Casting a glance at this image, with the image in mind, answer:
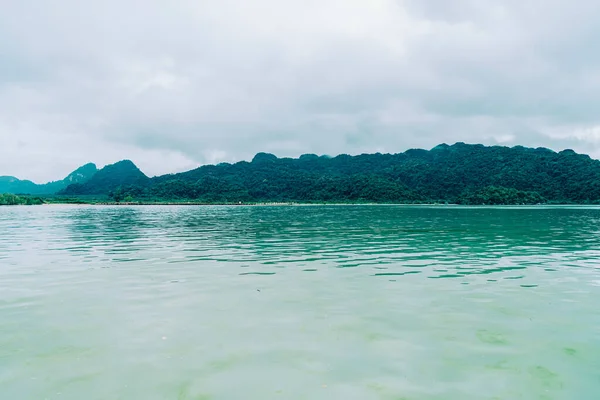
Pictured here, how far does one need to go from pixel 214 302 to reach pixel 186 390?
23.3 feet

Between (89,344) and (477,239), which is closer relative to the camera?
(89,344)

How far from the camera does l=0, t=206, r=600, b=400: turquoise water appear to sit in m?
8.56

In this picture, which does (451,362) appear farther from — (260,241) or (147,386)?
(260,241)

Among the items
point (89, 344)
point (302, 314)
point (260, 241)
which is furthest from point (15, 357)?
point (260, 241)

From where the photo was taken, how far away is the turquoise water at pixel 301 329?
856 cm

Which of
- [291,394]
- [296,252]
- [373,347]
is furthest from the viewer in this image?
[296,252]

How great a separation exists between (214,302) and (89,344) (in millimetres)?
5004

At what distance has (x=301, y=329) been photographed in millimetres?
12141

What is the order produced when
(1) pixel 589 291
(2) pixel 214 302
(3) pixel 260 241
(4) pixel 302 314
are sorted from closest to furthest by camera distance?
(4) pixel 302 314, (2) pixel 214 302, (1) pixel 589 291, (3) pixel 260 241

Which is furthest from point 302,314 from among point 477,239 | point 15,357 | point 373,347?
point 477,239

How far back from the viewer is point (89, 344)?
1097 centimetres

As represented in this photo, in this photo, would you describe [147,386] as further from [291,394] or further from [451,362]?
[451,362]

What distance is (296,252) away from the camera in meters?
29.5

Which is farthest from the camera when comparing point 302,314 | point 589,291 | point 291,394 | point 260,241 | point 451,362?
point 260,241
